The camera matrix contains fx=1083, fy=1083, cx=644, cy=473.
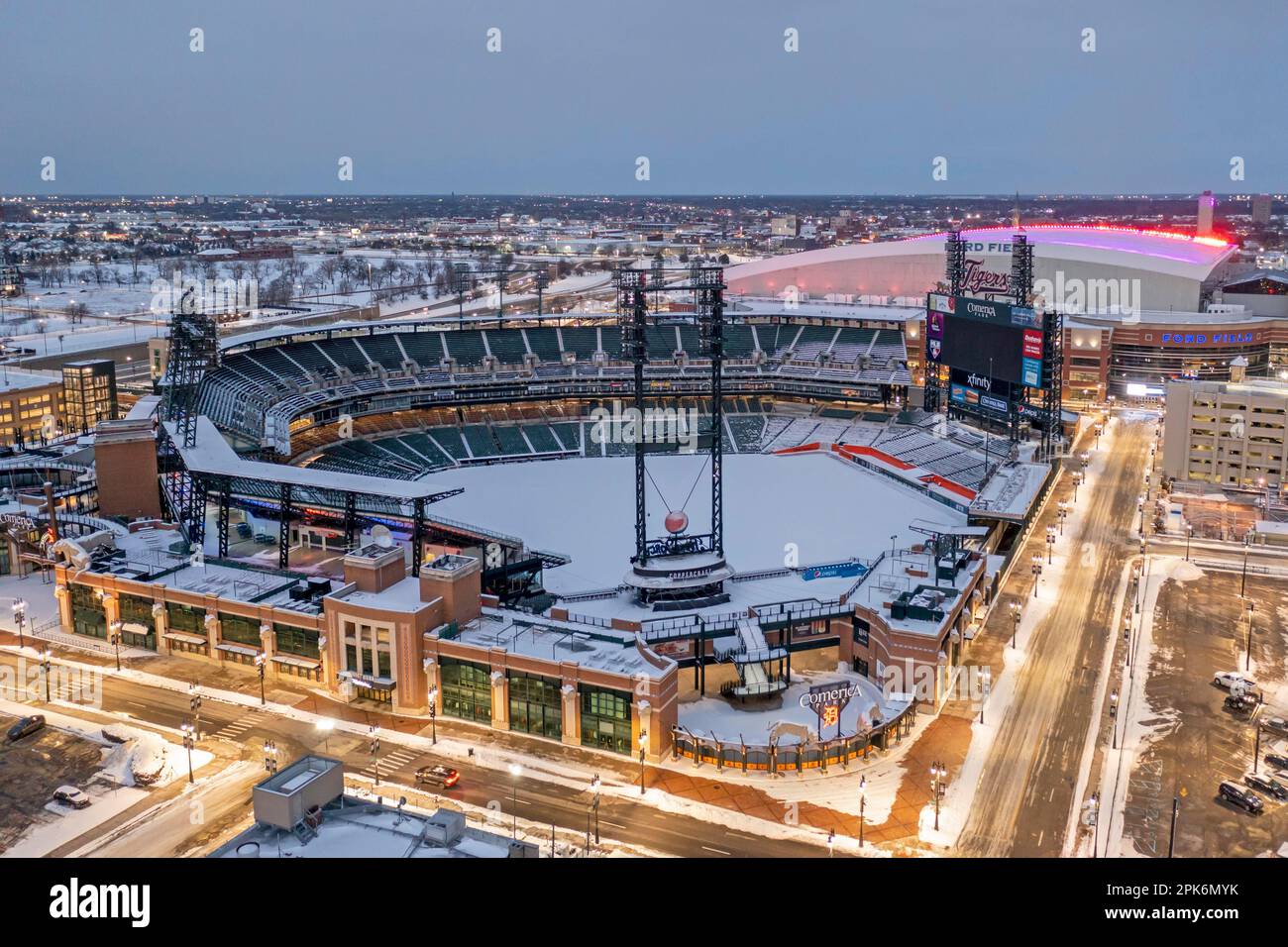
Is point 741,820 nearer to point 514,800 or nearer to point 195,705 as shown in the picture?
point 514,800

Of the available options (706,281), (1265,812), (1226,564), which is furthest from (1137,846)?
(1226,564)

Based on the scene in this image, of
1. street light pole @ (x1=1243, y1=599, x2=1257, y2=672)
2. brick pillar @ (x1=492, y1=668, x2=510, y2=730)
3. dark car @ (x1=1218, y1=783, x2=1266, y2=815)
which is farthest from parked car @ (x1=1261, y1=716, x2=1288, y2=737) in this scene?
brick pillar @ (x1=492, y1=668, x2=510, y2=730)

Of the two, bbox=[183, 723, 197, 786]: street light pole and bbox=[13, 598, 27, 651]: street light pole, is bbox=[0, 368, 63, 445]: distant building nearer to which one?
bbox=[13, 598, 27, 651]: street light pole

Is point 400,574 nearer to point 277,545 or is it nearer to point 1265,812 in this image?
point 277,545

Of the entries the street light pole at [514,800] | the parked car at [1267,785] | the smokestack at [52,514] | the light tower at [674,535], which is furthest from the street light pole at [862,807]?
the smokestack at [52,514]

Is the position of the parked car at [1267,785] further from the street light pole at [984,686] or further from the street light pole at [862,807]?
the street light pole at [862,807]
